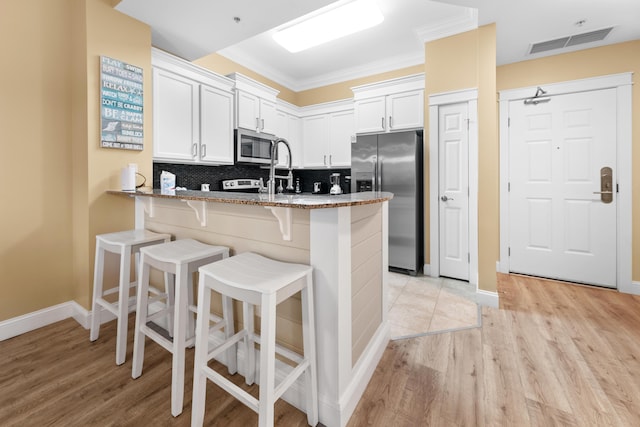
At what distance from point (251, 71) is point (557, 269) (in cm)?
471

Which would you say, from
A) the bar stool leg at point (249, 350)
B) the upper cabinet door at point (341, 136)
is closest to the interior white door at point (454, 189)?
the upper cabinet door at point (341, 136)

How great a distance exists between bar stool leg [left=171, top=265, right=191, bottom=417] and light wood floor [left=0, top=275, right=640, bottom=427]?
2.9 inches

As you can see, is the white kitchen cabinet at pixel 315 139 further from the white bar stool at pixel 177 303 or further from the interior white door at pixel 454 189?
the white bar stool at pixel 177 303

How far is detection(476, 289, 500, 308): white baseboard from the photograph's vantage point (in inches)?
101

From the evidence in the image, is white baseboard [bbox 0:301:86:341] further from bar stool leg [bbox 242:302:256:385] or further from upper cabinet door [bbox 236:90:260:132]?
upper cabinet door [bbox 236:90:260:132]

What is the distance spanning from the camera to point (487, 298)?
2588 millimetres

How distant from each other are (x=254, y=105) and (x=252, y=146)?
0.55 m

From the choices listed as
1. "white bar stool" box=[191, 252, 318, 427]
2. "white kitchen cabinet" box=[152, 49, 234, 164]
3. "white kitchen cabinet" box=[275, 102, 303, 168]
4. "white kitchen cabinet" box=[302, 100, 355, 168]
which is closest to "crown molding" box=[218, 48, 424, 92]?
"white kitchen cabinet" box=[302, 100, 355, 168]

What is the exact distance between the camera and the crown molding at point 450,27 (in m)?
2.90

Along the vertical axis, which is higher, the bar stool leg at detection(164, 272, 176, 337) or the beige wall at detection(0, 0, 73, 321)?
the beige wall at detection(0, 0, 73, 321)

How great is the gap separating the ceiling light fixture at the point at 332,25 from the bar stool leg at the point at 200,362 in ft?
9.29

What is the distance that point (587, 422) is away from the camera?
4.25 feet

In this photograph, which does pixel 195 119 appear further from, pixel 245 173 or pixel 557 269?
pixel 557 269

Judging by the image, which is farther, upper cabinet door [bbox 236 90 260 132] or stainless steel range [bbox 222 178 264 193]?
stainless steel range [bbox 222 178 264 193]
